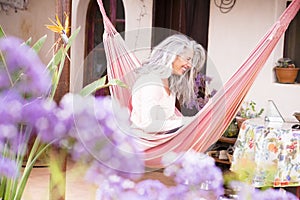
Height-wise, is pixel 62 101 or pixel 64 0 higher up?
pixel 64 0

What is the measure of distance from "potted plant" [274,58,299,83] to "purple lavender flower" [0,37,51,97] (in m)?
3.64

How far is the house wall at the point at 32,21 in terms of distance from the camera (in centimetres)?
584

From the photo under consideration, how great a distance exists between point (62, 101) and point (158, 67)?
5.33ft

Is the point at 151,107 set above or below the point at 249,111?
above

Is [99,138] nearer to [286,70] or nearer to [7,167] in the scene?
[7,167]

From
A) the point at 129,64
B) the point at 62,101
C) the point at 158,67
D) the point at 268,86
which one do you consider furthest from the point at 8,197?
the point at 268,86

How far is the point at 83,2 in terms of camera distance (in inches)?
230

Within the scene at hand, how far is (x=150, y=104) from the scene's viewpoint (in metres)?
2.49

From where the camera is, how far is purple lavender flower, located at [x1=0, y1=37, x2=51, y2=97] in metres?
0.84

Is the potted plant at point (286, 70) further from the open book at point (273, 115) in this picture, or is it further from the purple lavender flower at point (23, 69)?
the purple lavender flower at point (23, 69)

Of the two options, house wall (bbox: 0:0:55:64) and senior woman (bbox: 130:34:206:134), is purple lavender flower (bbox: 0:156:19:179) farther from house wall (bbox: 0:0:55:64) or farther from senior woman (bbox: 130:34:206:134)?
house wall (bbox: 0:0:55:64)

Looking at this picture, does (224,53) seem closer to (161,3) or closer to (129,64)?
(161,3)

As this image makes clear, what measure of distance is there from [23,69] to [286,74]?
370 centimetres

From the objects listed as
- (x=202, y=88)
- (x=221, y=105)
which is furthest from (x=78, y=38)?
(x=221, y=105)
